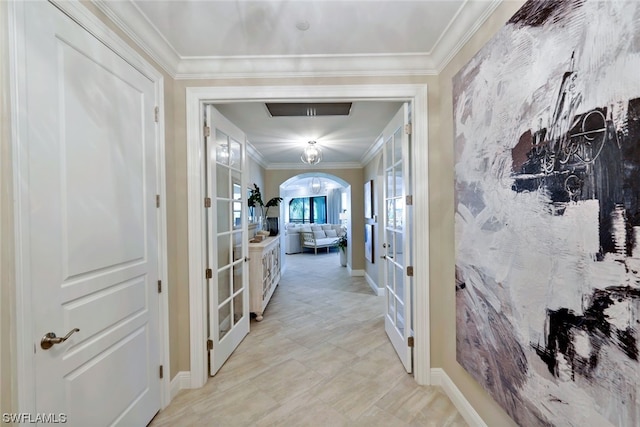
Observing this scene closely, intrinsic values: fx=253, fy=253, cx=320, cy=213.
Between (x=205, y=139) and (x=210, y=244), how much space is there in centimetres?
86

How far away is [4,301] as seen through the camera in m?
0.90

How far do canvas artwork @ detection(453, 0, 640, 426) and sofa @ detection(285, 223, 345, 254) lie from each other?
280 inches

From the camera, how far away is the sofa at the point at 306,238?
851cm

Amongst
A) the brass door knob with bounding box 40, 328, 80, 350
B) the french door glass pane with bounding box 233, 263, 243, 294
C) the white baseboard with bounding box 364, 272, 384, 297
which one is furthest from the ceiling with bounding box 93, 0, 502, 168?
the white baseboard with bounding box 364, 272, 384, 297

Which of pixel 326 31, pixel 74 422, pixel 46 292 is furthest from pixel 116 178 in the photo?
pixel 326 31

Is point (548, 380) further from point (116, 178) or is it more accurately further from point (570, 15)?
point (116, 178)

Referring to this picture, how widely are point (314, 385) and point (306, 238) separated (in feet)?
21.9

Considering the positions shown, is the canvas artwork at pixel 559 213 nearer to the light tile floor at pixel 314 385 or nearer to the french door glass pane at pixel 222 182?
the light tile floor at pixel 314 385

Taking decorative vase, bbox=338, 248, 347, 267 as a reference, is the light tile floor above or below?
below

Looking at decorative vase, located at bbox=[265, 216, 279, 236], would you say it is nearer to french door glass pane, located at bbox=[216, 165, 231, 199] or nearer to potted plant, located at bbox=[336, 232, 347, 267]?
potted plant, located at bbox=[336, 232, 347, 267]

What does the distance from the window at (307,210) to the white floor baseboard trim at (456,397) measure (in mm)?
9072

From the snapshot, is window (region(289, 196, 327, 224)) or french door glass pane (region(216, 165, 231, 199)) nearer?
french door glass pane (region(216, 165, 231, 199))

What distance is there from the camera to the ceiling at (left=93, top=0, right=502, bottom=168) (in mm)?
1435

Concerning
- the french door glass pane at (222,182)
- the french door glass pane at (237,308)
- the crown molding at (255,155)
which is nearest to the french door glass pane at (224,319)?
the french door glass pane at (237,308)
